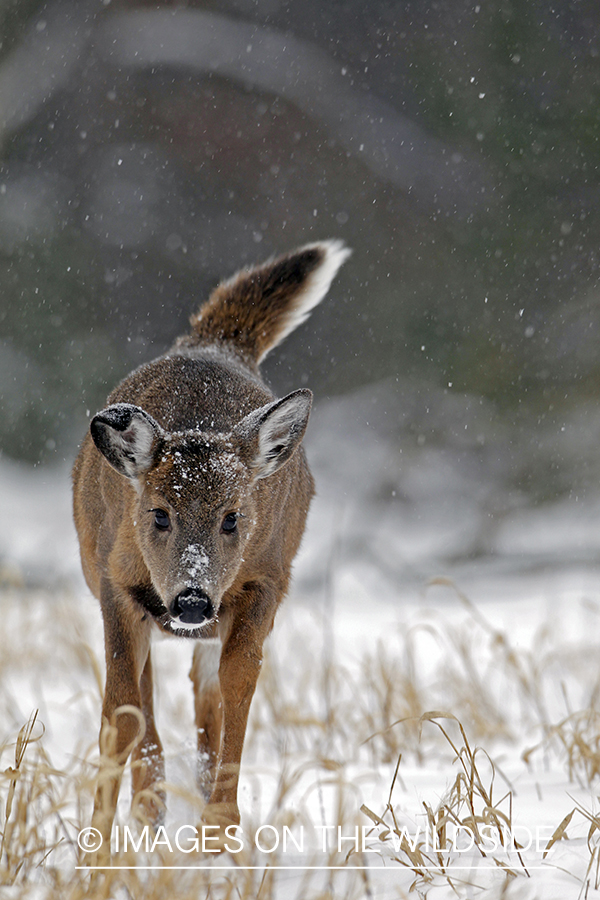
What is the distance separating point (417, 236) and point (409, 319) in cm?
128

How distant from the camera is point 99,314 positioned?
12.7 meters

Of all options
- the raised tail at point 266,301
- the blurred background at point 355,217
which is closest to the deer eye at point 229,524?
the raised tail at point 266,301

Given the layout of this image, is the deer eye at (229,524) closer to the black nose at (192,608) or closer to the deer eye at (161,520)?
the deer eye at (161,520)

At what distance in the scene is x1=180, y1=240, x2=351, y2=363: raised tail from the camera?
4462 mm

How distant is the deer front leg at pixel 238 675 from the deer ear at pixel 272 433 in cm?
44

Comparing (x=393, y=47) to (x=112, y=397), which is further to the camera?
(x=393, y=47)

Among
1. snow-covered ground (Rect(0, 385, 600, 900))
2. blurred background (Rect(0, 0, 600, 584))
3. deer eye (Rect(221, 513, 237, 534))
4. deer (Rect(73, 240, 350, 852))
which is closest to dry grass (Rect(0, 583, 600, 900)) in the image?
snow-covered ground (Rect(0, 385, 600, 900))

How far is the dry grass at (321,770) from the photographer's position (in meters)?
2.33

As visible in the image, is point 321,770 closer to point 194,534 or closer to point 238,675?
point 238,675

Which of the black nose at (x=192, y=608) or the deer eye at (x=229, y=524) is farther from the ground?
the deer eye at (x=229, y=524)

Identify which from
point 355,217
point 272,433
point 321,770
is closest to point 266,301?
point 272,433

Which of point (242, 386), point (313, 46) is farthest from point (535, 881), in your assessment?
point (313, 46)

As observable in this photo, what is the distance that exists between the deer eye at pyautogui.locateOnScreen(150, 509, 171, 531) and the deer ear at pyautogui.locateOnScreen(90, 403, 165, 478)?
155 millimetres

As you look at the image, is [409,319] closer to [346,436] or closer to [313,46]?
[346,436]
